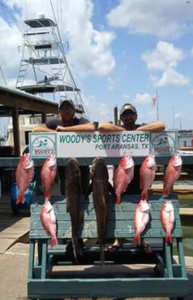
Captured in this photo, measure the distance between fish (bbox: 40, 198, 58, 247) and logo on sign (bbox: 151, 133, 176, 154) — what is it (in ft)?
3.79

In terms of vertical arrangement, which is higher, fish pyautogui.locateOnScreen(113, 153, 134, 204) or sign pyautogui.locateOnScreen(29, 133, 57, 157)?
sign pyautogui.locateOnScreen(29, 133, 57, 157)

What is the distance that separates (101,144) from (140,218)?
2.61ft

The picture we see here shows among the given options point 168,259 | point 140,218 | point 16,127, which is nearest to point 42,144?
point 140,218

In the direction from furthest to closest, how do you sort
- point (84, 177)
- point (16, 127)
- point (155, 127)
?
point (16, 127)
point (84, 177)
point (155, 127)

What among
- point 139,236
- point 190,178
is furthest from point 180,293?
point 190,178

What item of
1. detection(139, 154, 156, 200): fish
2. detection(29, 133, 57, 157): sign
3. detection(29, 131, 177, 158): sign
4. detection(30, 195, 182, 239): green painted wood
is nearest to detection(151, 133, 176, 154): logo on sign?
detection(29, 131, 177, 158): sign

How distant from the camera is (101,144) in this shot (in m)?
4.08

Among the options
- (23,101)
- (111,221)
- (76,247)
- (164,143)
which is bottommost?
(76,247)

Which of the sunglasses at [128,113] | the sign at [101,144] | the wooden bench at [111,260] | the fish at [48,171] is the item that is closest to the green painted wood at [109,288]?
the wooden bench at [111,260]

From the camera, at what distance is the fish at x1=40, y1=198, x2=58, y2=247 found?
3752 millimetres

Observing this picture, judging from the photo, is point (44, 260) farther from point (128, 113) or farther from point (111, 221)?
point (128, 113)

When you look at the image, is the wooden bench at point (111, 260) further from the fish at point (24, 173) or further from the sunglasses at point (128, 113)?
the sunglasses at point (128, 113)

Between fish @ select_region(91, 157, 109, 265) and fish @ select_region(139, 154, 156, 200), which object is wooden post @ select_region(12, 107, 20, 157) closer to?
fish @ select_region(91, 157, 109, 265)

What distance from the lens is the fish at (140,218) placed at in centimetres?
376
